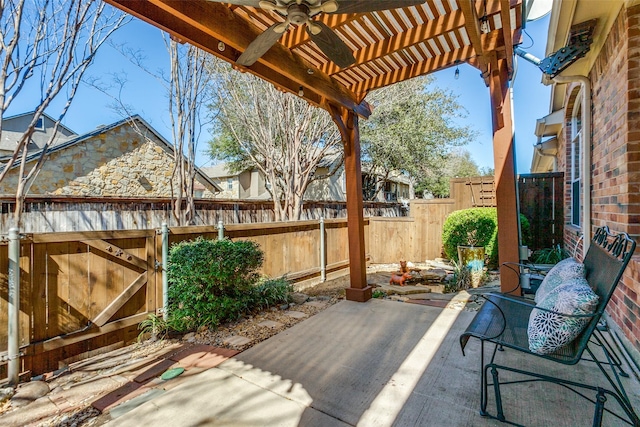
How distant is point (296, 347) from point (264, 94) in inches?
241

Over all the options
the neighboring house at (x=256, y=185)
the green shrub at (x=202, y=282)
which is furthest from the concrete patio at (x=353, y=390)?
the neighboring house at (x=256, y=185)

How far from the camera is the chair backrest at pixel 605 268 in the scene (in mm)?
1584

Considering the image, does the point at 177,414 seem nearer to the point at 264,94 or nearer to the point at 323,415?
the point at 323,415

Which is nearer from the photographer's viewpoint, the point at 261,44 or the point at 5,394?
the point at 261,44

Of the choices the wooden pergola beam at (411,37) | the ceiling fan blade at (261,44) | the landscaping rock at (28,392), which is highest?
the wooden pergola beam at (411,37)

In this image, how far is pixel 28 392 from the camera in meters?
2.51

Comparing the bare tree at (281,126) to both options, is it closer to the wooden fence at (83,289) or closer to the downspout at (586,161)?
the wooden fence at (83,289)

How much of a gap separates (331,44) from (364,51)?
1.26 meters

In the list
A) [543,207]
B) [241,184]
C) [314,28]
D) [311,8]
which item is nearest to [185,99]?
[314,28]

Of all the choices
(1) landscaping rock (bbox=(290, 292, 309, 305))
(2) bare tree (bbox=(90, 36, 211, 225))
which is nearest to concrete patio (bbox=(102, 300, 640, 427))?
(1) landscaping rock (bbox=(290, 292, 309, 305))

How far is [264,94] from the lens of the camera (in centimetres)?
752

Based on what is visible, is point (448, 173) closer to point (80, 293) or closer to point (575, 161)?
point (575, 161)

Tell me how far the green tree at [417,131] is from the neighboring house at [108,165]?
23.5 ft

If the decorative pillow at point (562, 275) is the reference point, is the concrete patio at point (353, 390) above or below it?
below
